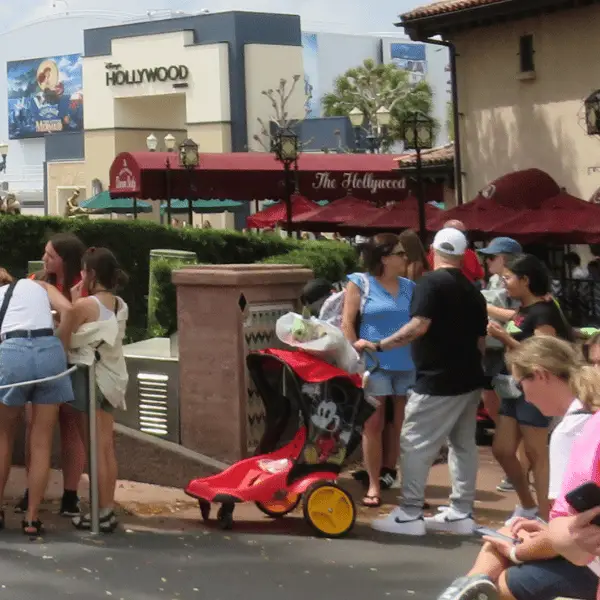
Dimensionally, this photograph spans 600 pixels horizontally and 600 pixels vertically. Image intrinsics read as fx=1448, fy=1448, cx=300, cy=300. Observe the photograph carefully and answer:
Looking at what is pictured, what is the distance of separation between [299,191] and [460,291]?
26.7 m

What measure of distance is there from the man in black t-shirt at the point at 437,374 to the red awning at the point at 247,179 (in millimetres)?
26122

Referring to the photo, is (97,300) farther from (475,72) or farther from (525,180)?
(475,72)

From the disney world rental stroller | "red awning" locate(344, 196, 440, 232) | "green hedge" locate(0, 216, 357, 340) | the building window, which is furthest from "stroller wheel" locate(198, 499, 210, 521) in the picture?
the building window

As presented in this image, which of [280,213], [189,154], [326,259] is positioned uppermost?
[189,154]

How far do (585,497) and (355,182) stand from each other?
31205mm

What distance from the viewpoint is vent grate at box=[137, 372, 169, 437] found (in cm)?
1038

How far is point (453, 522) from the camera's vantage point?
8.59m

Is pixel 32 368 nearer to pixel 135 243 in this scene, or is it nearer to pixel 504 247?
pixel 504 247

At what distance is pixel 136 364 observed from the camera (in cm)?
1070

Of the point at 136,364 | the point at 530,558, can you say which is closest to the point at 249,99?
the point at 136,364

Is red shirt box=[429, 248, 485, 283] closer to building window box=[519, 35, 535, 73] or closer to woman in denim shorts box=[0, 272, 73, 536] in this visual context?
woman in denim shorts box=[0, 272, 73, 536]

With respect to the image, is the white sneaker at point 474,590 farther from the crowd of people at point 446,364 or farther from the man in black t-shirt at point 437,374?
the man in black t-shirt at point 437,374

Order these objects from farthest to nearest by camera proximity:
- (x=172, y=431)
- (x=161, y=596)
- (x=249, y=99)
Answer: (x=249, y=99) < (x=172, y=431) < (x=161, y=596)

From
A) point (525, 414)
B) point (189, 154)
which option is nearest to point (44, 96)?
point (189, 154)
